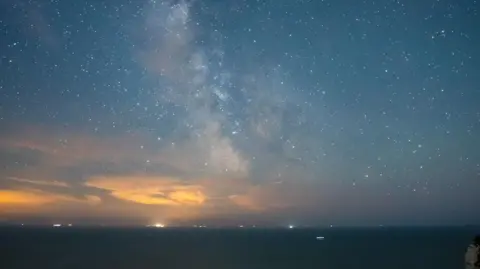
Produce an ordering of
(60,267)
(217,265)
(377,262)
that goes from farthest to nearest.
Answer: (377,262) < (217,265) < (60,267)

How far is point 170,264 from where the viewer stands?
102m

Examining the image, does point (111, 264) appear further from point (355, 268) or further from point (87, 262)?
point (355, 268)

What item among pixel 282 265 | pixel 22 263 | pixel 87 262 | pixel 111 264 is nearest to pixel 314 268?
pixel 282 265

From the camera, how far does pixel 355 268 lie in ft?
324

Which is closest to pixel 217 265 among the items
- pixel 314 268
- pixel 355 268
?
pixel 314 268

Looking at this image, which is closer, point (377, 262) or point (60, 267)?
point (60, 267)

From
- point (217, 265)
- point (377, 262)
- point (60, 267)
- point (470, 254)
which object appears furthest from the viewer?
point (377, 262)

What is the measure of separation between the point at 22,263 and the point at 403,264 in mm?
97516

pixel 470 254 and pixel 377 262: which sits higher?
pixel 470 254

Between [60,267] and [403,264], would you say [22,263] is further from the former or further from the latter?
[403,264]

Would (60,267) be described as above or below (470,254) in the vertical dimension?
below

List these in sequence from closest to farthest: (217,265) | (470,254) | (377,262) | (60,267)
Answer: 1. (470,254)
2. (60,267)
3. (217,265)
4. (377,262)

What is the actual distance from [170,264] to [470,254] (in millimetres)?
86946

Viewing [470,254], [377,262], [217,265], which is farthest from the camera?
[377,262]
